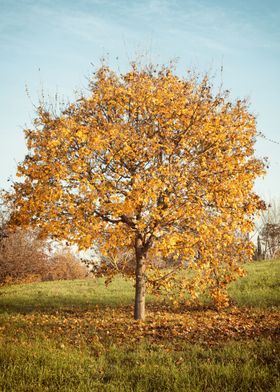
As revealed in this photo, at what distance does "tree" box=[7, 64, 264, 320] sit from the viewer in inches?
338

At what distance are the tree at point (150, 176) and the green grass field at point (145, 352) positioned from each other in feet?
4.86

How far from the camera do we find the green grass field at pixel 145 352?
5086 mm

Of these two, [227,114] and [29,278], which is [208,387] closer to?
[227,114]

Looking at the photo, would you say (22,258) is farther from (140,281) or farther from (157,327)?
(157,327)

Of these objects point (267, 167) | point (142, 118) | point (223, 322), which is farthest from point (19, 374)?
point (267, 167)

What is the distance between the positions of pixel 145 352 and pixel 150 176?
4313 millimetres

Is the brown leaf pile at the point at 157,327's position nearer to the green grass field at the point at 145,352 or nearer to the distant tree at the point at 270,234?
the green grass field at the point at 145,352

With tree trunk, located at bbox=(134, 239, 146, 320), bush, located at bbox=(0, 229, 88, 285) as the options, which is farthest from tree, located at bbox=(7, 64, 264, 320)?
bush, located at bbox=(0, 229, 88, 285)

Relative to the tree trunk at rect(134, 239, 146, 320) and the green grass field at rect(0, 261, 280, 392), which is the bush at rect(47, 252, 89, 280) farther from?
the tree trunk at rect(134, 239, 146, 320)

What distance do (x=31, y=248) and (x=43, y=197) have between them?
2620 cm

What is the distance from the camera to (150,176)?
8.91 metres

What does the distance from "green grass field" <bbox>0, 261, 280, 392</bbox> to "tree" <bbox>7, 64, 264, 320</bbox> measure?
58.3 inches

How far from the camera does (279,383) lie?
4.55 meters

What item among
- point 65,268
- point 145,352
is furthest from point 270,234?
point 145,352
